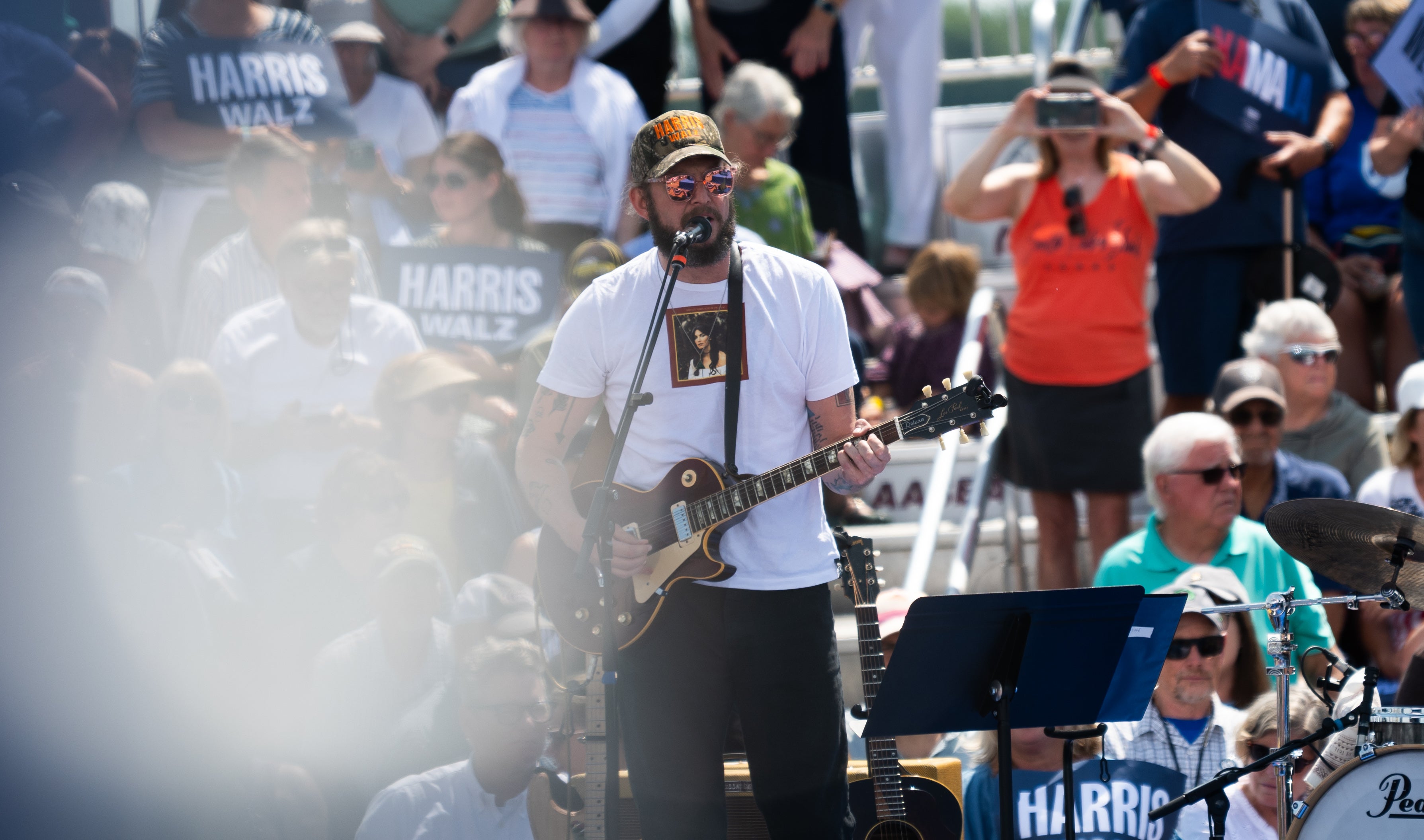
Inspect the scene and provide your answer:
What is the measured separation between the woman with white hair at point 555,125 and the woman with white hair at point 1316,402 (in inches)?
116

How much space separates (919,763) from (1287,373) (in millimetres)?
2848

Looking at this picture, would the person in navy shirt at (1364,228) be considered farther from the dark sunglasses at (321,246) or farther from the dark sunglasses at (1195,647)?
the dark sunglasses at (321,246)

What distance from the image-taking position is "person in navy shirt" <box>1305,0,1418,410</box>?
6891 millimetres

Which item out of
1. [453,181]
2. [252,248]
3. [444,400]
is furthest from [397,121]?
[444,400]

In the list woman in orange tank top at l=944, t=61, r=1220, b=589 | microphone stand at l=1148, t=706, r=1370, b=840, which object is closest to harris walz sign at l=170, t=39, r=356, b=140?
woman in orange tank top at l=944, t=61, r=1220, b=589

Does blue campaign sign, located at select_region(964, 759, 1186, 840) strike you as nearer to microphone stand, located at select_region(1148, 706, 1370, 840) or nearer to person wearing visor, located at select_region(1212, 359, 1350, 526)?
microphone stand, located at select_region(1148, 706, 1370, 840)

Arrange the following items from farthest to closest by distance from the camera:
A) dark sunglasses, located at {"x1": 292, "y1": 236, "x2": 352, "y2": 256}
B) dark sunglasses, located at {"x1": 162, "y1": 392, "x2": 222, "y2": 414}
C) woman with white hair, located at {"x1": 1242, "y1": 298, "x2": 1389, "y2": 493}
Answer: woman with white hair, located at {"x1": 1242, "y1": 298, "x2": 1389, "y2": 493} < dark sunglasses, located at {"x1": 292, "y1": 236, "x2": 352, "y2": 256} < dark sunglasses, located at {"x1": 162, "y1": 392, "x2": 222, "y2": 414}

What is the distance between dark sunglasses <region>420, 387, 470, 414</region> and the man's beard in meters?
2.24

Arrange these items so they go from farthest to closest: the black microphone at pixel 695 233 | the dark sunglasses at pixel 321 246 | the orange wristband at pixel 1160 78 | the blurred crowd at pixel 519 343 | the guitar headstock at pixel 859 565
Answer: the orange wristband at pixel 1160 78 < the dark sunglasses at pixel 321 246 < the blurred crowd at pixel 519 343 < the guitar headstock at pixel 859 565 < the black microphone at pixel 695 233

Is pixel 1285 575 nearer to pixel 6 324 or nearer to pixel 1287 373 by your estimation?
pixel 1287 373

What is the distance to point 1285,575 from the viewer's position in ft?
17.1

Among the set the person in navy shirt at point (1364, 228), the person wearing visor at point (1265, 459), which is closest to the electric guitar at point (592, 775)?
the person wearing visor at point (1265, 459)

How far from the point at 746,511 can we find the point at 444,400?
2397 millimetres

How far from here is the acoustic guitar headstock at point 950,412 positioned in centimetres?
354
